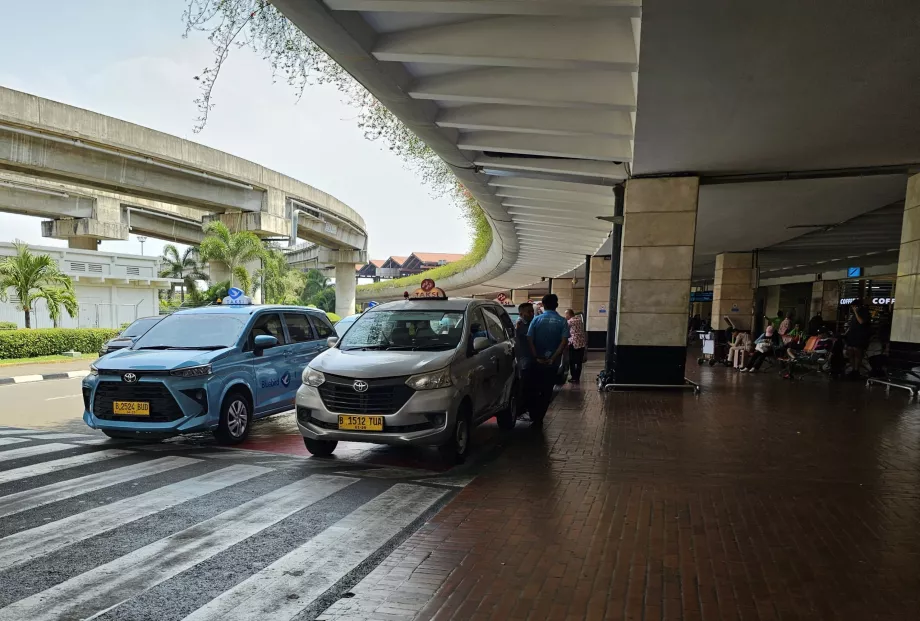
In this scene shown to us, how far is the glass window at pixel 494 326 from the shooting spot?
827 centimetres

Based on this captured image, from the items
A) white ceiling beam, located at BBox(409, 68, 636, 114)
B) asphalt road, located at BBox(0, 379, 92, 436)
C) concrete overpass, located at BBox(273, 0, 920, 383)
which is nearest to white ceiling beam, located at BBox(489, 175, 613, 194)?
concrete overpass, located at BBox(273, 0, 920, 383)

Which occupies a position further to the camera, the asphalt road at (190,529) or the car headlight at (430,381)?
the car headlight at (430,381)

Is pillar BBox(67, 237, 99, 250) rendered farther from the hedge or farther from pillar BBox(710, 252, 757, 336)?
pillar BBox(710, 252, 757, 336)

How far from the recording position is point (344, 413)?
6480 mm

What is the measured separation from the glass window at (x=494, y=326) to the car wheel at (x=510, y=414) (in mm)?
773

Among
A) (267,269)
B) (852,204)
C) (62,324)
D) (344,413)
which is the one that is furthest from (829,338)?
(62,324)

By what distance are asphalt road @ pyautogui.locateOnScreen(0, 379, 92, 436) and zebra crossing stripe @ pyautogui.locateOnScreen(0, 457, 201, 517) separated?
2.83 m

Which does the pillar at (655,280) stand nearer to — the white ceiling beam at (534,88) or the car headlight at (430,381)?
the white ceiling beam at (534,88)

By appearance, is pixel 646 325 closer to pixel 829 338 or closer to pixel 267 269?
pixel 829 338

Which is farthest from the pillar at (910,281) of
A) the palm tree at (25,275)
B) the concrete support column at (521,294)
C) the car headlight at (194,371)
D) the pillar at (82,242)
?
the concrete support column at (521,294)

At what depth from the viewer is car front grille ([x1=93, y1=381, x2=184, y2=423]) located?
7113 mm

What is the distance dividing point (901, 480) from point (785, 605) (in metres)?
3.56

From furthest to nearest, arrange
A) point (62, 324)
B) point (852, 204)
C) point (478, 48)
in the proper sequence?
point (62, 324), point (852, 204), point (478, 48)

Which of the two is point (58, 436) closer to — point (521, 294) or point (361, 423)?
point (361, 423)
